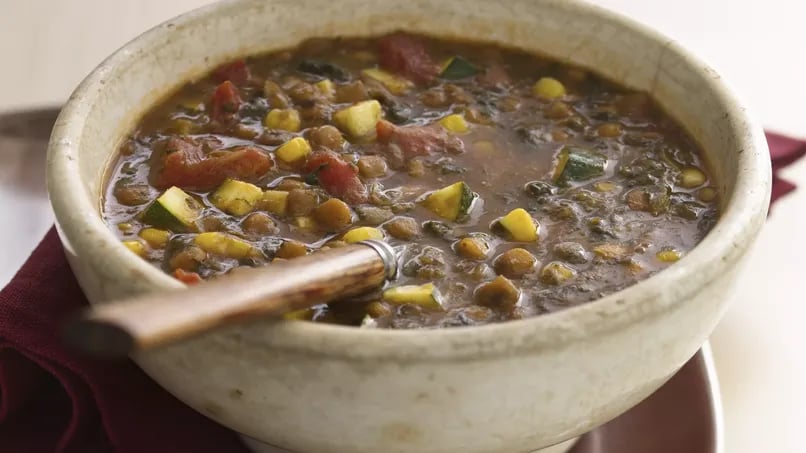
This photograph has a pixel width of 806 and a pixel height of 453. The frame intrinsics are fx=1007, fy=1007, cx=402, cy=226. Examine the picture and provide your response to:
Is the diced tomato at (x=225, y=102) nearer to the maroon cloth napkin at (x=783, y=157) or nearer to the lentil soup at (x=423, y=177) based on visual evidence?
the lentil soup at (x=423, y=177)

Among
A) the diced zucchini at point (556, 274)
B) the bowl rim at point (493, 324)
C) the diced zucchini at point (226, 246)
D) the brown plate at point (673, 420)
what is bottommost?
the brown plate at point (673, 420)

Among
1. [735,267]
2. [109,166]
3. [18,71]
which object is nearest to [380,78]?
[109,166]

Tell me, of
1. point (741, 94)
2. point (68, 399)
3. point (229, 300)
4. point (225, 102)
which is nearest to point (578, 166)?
point (741, 94)

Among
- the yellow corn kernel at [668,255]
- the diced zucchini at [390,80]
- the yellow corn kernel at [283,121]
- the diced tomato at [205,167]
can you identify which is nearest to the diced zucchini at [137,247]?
the diced tomato at [205,167]

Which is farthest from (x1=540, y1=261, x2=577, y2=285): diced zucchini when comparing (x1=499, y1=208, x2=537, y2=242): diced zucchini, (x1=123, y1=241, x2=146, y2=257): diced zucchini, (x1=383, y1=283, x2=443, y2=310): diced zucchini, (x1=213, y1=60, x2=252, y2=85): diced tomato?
(x1=213, y1=60, x2=252, y2=85): diced tomato

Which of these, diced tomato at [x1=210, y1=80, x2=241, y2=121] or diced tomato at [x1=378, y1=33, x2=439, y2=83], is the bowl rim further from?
diced tomato at [x1=378, y1=33, x2=439, y2=83]
